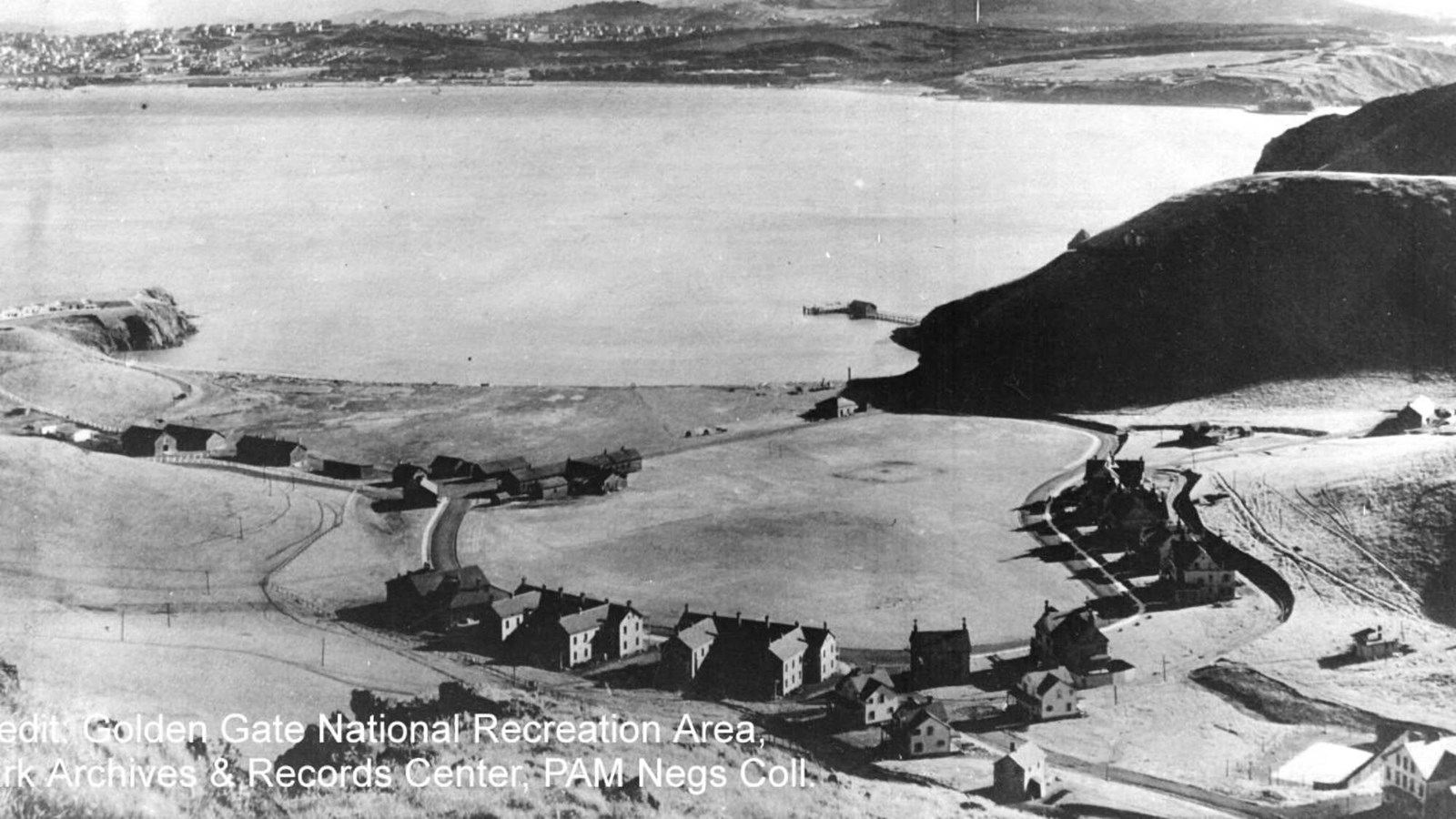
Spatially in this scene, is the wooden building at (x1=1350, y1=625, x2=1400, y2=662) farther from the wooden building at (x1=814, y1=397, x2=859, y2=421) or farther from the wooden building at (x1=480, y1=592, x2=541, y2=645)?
the wooden building at (x1=814, y1=397, x2=859, y2=421)

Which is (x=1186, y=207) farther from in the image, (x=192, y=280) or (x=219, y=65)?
(x=219, y=65)

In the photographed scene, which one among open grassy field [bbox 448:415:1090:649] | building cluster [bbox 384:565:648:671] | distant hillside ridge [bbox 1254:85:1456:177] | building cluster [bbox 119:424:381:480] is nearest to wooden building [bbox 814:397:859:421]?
open grassy field [bbox 448:415:1090:649]

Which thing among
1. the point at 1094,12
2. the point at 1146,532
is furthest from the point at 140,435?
the point at 1094,12

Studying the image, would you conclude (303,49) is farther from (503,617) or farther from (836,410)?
(503,617)

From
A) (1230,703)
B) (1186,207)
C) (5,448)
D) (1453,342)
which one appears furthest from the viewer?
(1186,207)

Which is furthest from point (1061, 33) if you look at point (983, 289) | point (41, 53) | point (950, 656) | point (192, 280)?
point (950, 656)

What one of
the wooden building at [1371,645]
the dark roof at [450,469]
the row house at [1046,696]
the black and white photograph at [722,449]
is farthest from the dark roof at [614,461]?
the wooden building at [1371,645]
